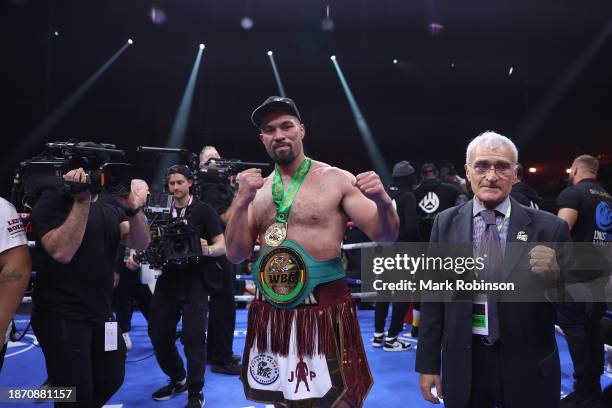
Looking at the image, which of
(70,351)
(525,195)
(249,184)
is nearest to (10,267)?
(70,351)

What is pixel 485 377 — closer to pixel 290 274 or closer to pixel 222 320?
pixel 290 274

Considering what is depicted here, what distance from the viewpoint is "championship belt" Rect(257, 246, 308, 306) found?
1.88 m

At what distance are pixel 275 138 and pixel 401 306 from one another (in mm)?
2881

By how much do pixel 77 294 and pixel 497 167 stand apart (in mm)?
1910

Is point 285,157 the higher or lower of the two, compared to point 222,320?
higher

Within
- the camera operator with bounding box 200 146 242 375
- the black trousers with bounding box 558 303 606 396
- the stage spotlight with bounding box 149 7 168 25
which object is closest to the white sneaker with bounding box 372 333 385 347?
the camera operator with bounding box 200 146 242 375

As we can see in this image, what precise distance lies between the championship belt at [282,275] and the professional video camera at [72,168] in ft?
2.54

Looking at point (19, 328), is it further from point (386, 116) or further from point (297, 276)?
point (386, 116)

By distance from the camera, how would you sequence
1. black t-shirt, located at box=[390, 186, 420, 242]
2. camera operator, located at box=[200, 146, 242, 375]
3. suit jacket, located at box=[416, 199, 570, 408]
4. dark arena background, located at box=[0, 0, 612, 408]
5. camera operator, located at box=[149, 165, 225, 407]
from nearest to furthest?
suit jacket, located at box=[416, 199, 570, 408] < camera operator, located at box=[149, 165, 225, 407] < camera operator, located at box=[200, 146, 242, 375] < black t-shirt, located at box=[390, 186, 420, 242] < dark arena background, located at box=[0, 0, 612, 408]

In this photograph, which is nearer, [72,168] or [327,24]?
[72,168]

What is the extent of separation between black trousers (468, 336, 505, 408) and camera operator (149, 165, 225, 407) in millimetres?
1939

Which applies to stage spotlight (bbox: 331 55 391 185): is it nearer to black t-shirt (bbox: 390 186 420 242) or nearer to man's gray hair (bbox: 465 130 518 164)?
black t-shirt (bbox: 390 186 420 242)

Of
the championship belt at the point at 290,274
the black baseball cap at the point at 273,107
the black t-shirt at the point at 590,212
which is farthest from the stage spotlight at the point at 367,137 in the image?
the championship belt at the point at 290,274

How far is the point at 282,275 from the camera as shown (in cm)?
190
